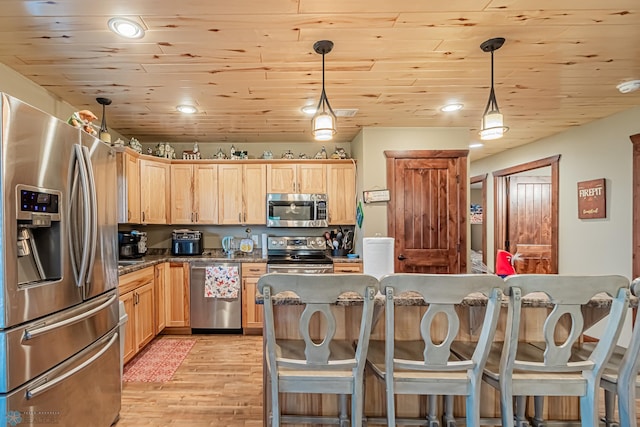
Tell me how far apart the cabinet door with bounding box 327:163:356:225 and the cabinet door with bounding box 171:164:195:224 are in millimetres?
1782

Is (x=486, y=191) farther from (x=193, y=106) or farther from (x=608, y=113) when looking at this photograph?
(x=193, y=106)

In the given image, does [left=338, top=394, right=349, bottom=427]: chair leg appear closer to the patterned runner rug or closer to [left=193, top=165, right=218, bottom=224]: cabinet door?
the patterned runner rug

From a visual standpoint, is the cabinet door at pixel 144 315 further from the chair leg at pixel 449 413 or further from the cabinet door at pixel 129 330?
the chair leg at pixel 449 413

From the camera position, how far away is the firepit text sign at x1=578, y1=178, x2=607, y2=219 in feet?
11.5

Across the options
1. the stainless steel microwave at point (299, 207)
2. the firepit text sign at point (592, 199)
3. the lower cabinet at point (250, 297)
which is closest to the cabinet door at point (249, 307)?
the lower cabinet at point (250, 297)

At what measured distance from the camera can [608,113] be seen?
135 inches

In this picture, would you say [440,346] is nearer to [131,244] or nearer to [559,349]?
[559,349]

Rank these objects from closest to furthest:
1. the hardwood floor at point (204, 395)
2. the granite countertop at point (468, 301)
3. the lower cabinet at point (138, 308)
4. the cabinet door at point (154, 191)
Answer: the granite countertop at point (468, 301), the hardwood floor at point (204, 395), the lower cabinet at point (138, 308), the cabinet door at point (154, 191)

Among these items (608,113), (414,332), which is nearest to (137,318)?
(414,332)

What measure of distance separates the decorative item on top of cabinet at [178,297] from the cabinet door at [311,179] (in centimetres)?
168

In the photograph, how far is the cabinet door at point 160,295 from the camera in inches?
143

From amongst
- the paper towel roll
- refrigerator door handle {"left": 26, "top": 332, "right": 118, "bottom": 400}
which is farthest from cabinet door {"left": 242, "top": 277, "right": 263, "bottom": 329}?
the paper towel roll

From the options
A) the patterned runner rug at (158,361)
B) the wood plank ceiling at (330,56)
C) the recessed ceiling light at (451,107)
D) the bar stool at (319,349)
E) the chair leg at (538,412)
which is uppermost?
the wood plank ceiling at (330,56)

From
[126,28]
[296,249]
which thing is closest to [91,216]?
[126,28]
